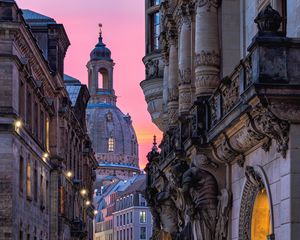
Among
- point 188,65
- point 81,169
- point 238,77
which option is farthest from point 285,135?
point 81,169

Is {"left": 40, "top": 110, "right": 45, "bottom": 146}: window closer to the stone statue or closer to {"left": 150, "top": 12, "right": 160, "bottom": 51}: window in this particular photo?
{"left": 150, "top": 12, "right": 160, "bottom": 51}: window

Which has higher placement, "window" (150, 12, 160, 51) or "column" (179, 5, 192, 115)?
"window" (150, 12, 160, 51)

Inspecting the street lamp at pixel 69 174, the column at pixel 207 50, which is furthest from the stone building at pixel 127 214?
the column at pixel 207 50

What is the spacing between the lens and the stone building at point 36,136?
49688 mm

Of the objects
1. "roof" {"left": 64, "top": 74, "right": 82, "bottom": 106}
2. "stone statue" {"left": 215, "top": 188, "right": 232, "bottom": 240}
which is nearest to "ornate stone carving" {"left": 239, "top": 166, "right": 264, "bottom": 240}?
"stone statue" {"left": 215, "top": 188, "right": 232, "bottom": 240}

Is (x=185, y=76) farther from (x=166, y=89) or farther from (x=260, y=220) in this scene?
(x=260, y=220)

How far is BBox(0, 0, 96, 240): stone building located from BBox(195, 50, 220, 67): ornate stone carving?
23218 mm

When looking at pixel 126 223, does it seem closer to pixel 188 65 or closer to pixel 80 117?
pixel 80 117

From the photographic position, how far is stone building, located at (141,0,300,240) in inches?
721

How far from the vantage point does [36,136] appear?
2338 inches

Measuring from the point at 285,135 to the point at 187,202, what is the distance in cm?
672

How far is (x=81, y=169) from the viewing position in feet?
312

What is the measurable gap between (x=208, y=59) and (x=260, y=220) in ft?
20.5

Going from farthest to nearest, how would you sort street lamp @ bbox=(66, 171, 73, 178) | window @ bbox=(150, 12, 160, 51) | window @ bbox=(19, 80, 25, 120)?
street lamp @ bbox=(66, 171, 73, 178) < window @ bbox=(19, 80, 25, 120) < window @ bbox=(150, 12, 160, 51)
